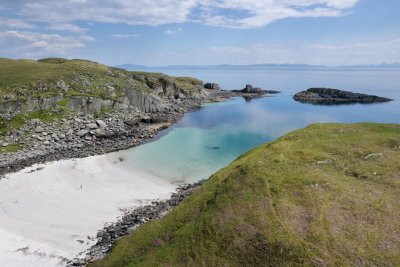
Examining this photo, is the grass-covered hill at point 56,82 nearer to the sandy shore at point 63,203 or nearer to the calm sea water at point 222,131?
the calm sea water at point 222,131

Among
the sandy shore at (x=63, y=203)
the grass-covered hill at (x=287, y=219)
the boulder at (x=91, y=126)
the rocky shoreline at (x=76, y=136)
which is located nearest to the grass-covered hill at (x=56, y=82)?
the rocky shoreline at (x=76, y=136)

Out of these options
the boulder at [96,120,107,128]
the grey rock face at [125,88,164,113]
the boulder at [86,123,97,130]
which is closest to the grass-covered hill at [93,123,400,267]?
the boulder at [86,123,97,130]

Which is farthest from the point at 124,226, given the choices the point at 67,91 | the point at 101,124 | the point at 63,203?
the point at 67,91

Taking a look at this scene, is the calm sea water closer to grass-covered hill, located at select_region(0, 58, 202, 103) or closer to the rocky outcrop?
the rocky outcrop

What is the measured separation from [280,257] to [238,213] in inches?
229

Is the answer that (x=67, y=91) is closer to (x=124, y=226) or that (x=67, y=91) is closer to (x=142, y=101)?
(x=142, y=101)

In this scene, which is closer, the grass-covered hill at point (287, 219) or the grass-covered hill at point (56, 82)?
the grass-covered hill at point (287, 219)

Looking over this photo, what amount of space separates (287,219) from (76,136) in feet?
216

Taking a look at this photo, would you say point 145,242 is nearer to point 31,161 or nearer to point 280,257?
point 280,257

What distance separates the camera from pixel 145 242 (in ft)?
102

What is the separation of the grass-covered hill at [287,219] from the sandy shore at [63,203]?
9.68 meters

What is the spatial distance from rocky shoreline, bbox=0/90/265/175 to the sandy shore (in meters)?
5.93

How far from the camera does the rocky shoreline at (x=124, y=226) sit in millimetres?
34938

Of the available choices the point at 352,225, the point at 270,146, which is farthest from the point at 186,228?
the point at 270,146
